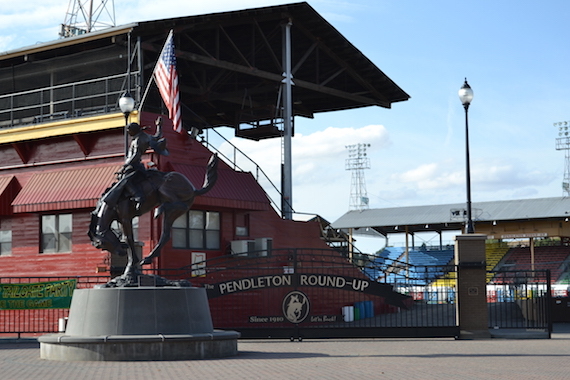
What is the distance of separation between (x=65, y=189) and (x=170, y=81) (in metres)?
→ 5.17

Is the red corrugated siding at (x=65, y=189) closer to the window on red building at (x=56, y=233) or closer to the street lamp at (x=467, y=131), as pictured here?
the window on red building at (x=56, y=233)

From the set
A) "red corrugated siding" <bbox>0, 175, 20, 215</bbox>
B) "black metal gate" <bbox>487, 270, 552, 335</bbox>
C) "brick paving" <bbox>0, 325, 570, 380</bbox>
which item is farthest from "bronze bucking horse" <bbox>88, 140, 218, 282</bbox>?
"red corrugated siding" <bbox>0, 175, 20, 215</bbox>

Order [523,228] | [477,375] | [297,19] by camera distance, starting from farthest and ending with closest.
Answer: [523,228] → [297,19] → [477,375]

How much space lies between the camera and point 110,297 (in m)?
16.2

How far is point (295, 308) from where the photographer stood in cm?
2241

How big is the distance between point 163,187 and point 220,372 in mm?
5037

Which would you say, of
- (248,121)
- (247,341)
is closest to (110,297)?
(247,341)

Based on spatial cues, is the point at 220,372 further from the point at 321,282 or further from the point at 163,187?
the point at 321,282

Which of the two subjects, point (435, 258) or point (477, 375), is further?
point (435, 258)

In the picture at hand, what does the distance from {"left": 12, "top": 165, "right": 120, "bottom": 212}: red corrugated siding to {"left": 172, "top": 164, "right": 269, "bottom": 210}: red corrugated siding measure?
8.09ft

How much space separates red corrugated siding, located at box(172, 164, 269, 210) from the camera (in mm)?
28438

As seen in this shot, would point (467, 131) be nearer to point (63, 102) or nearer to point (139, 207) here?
point (139, 207)

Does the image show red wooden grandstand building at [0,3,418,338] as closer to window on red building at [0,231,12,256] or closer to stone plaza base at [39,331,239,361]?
window on red building at [0,231,12,256]

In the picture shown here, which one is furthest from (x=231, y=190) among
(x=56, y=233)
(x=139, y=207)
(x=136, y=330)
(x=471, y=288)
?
(x=136, y=330)
